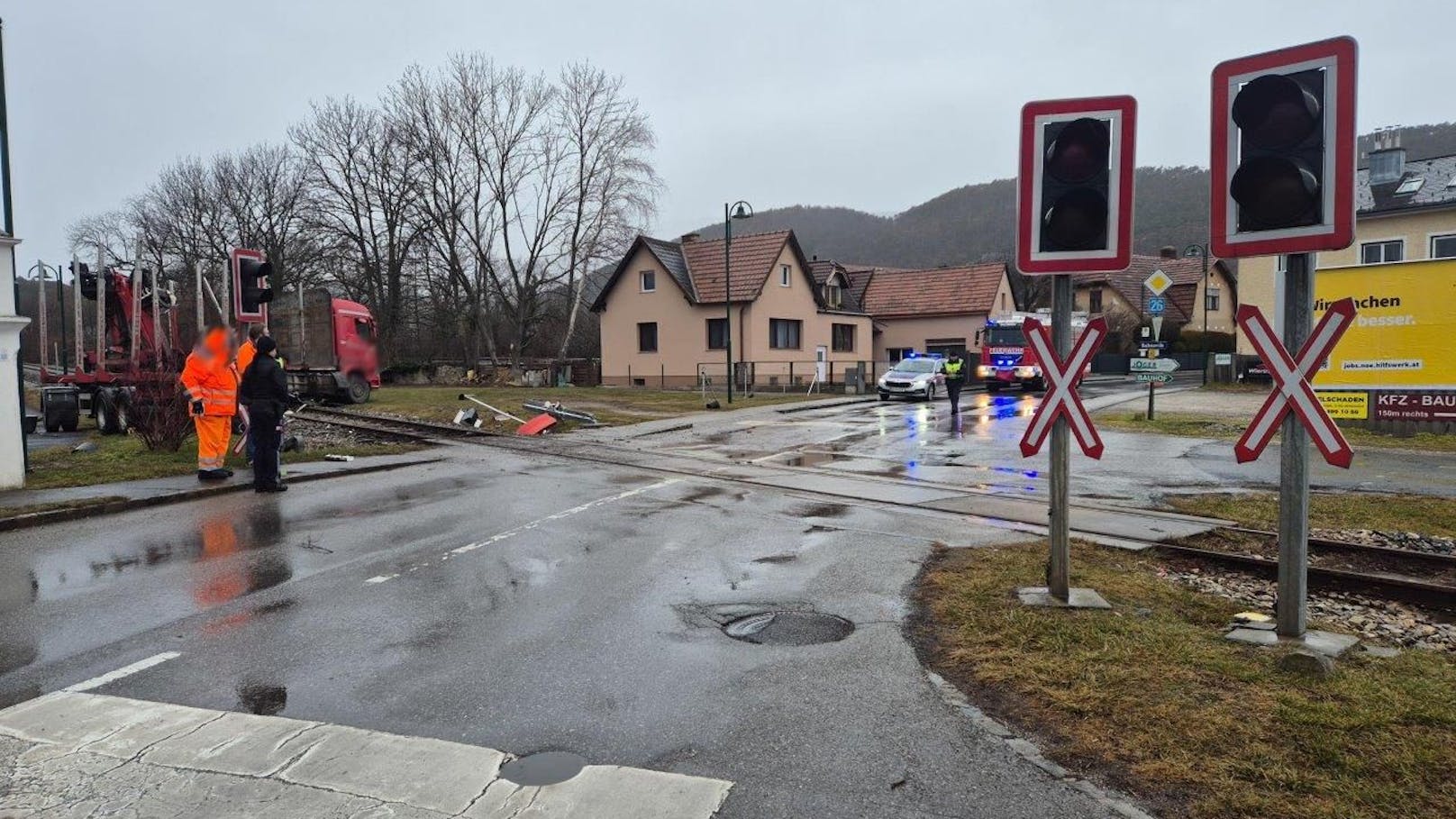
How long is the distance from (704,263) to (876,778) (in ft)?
131

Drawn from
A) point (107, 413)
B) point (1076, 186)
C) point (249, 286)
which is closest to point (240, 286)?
point (249, 286)

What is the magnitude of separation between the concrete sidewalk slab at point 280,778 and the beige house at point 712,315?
33.9 meters

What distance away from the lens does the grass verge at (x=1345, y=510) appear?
9.54 m

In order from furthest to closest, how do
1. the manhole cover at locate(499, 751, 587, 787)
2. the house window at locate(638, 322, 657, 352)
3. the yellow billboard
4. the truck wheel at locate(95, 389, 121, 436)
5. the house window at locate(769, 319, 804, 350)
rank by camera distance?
the house window at locate(638, 322, 657, 352) → the house window at locate(769, 319, 804, 350) → the truck wheel at locate(95, 389, 121, 436) → the yellow billboard → the manhole cover at locate(499, 751, 587, 787)

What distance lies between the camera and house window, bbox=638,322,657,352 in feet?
141

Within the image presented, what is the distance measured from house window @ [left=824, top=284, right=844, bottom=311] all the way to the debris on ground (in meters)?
39.0

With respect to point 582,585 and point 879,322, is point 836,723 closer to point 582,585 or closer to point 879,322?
point 582,585

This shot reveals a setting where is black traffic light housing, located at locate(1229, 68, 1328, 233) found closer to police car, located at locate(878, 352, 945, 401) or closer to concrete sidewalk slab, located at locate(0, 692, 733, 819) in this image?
concrete sidewalk slab, located at locate(0, 692, 733, 819)

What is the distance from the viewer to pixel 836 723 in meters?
4.25

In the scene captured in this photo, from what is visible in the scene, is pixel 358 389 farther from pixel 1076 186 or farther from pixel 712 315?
pixel 1076 186

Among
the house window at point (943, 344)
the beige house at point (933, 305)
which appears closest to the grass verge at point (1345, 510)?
the beige house at point (933, 305)

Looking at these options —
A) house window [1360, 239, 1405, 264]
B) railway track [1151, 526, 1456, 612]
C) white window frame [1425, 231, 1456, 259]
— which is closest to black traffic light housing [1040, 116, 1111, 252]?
railway track [1151, 526, 1456, 612]

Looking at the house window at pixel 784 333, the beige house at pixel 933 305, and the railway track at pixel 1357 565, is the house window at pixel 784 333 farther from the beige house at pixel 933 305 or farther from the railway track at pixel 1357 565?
the railway track at pixel 1357 565

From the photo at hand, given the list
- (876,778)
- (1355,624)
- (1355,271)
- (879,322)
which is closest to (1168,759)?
(876,778)
